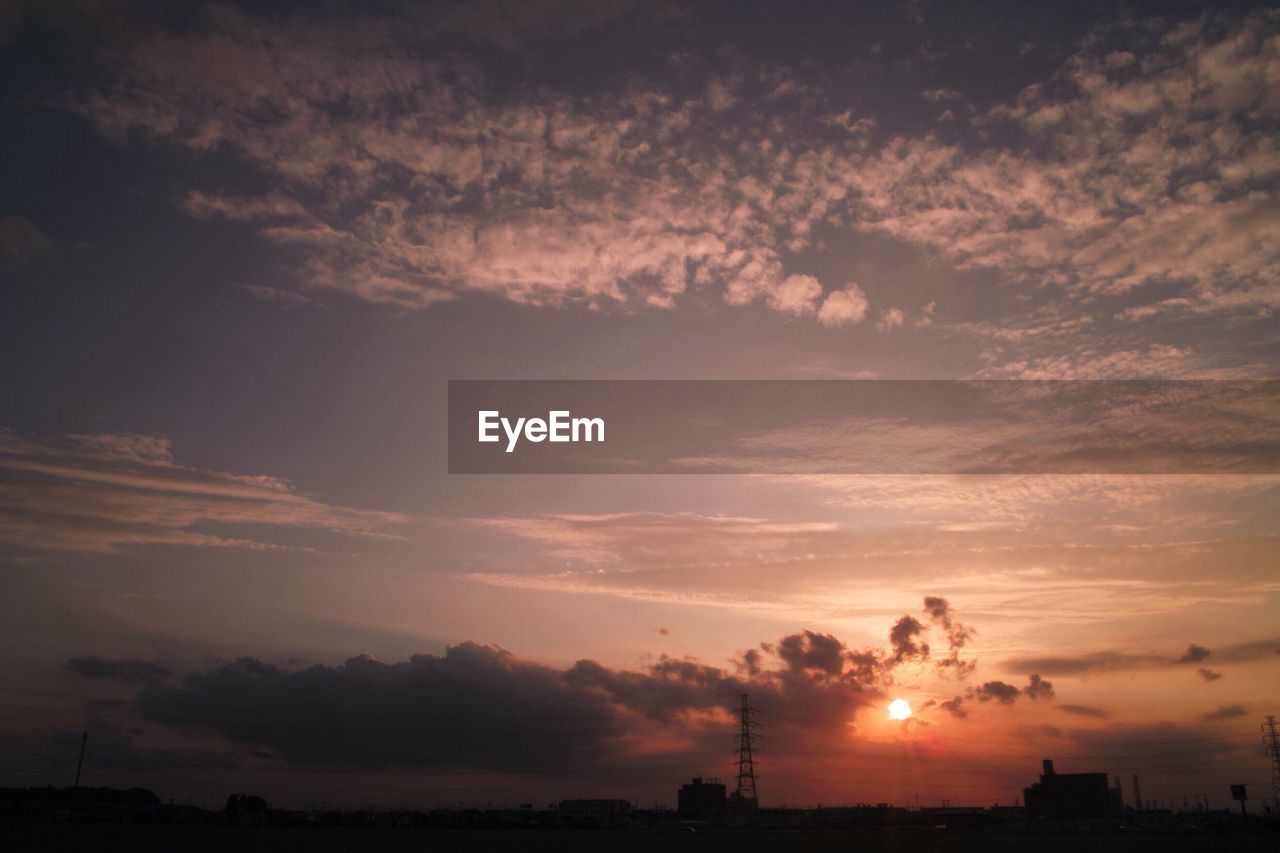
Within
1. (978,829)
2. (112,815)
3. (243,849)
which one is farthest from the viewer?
(978,829)

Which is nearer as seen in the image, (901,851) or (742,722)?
(901,851)

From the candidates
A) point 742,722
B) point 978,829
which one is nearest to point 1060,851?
point 742,722

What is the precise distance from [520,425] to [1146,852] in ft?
264

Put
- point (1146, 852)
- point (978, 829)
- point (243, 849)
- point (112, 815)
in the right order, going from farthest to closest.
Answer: point (978, 829) < point (112, 815) < point (1146, 852) < point (243, 849)

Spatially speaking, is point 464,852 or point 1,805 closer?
point 464,852

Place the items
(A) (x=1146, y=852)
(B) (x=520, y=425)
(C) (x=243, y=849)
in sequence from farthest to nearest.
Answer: (A) (x=1146, y=852)
(C) (x=243, y=849)
(B) (x=520, y=425)

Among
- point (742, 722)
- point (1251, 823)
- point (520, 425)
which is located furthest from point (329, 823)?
point (1251, 823)

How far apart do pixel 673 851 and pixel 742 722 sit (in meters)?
111

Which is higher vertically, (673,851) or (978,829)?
(673,851)

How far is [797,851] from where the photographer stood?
9275cm

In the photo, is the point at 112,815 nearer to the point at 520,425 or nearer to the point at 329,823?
the point at 329,823

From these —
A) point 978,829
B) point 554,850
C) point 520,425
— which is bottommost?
point 978,829

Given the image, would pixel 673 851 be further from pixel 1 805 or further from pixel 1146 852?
pixel 1 805

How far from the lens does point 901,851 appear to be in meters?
92.8
